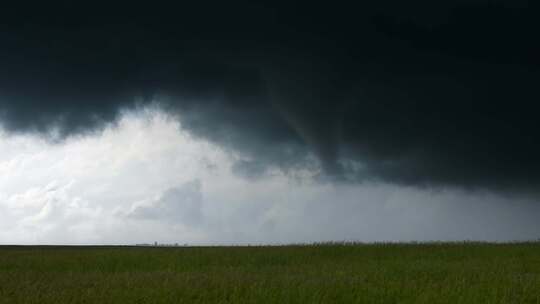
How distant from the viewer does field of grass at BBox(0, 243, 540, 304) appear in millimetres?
11641

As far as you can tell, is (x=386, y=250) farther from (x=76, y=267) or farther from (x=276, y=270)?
(x=76, y=267)

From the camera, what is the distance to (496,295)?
1262 centimetres

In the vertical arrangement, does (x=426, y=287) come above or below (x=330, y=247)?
below

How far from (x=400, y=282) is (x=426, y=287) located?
73 centimetres

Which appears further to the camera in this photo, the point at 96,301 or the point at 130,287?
the point at 130,287

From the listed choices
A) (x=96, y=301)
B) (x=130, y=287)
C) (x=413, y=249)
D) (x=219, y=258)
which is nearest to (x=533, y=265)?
(x=413, y=249)

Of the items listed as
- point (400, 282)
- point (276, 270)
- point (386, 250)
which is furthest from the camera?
point (386, 250)

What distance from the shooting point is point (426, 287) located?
43.9 ft

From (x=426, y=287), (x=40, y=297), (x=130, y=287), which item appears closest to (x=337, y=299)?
(x=426, y=287)

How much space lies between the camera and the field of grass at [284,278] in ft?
38.2

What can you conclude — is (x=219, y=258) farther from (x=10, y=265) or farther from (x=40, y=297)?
(x=40, y=297)

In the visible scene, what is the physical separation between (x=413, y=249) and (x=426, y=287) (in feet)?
37.1

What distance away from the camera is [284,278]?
14.3 m

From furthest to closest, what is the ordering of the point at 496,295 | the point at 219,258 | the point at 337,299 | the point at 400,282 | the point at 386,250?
the point at 386,250 → the point at 219,258 → the point at 400,282 → the point at 496,295 → the point at 337,299
